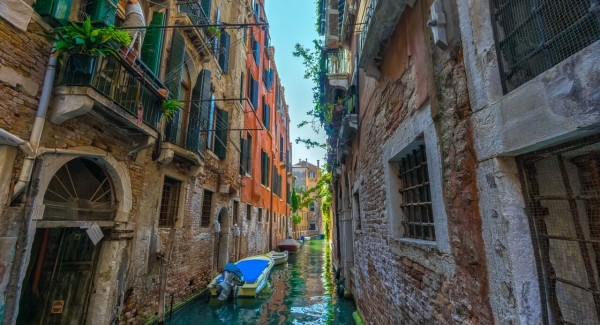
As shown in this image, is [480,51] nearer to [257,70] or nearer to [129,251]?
[129,251]

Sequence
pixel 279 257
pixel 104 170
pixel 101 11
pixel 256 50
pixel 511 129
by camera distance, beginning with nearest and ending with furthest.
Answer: pixel 511 129, pixel 101 11, pixel 104 170, pixel 279 257, pixel 256 50

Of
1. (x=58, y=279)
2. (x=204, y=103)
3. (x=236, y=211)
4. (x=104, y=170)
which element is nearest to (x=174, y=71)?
(x=204, y=103)

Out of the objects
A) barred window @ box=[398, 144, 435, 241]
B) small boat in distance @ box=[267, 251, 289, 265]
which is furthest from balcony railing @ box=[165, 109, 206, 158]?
small boat in distance @ box=[267, 251, 289, 265]

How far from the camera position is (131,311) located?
5.35 meters

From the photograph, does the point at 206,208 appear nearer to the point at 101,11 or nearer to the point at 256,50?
the point at 101,11

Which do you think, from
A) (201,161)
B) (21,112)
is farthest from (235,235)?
(21,112)

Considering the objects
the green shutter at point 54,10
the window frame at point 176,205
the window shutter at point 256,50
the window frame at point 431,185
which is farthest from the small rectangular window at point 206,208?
the window shutter at point 256,50

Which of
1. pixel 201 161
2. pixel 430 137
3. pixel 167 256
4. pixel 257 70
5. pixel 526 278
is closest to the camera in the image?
pixel 526 278

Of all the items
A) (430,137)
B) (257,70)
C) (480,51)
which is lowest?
(430,137)

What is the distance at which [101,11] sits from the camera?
4215mm

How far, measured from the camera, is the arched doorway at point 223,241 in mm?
9688

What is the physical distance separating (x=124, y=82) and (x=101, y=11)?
41.4 inches

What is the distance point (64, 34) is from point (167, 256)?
462cm

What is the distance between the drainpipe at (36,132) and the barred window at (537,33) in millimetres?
4790
